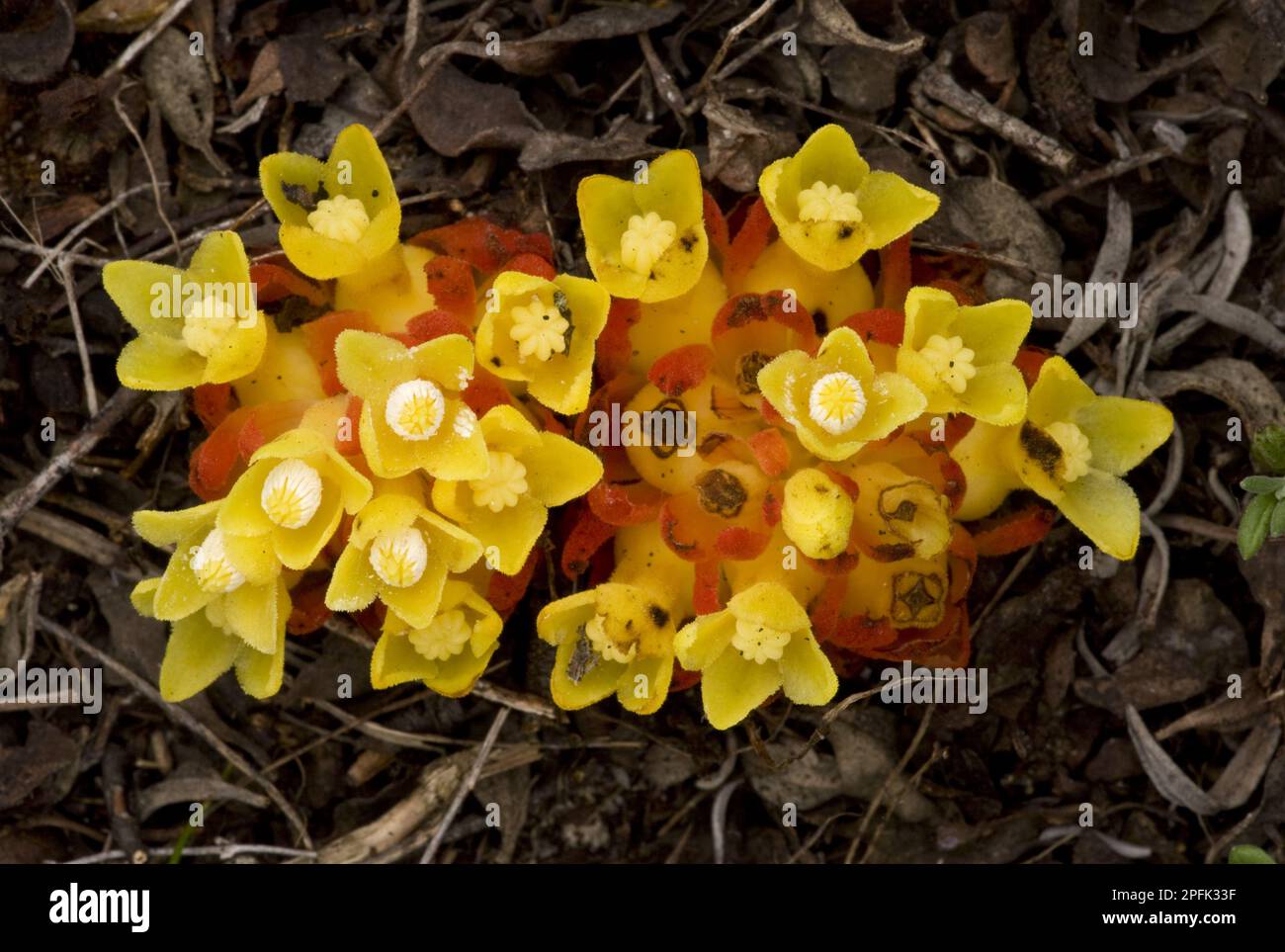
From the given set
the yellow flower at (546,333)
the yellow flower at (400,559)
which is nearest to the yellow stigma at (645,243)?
the yellow flower at (546,333)

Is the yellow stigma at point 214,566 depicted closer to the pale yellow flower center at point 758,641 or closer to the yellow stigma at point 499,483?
the yellow stigma at point 499,483

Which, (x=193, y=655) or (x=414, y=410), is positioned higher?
(x=414, y=410)

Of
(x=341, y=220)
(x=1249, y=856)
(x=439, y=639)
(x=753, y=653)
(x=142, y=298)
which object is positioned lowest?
(x=1249, y=856)

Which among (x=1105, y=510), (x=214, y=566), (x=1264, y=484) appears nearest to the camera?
(x=214, y=566)

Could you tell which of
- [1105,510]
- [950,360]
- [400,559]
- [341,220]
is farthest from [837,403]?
[341,220]

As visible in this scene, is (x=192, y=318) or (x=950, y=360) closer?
(x=950, y=360)

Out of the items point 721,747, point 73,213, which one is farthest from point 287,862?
point 73,213

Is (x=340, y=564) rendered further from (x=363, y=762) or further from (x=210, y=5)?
(x=210, y=5)

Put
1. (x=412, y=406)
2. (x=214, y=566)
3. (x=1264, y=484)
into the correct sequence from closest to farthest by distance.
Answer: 1. (x=412, y=406)
2. (x=214, y=566)
3. (x=1264, y=484)

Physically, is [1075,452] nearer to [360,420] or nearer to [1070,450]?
[1070,450]
